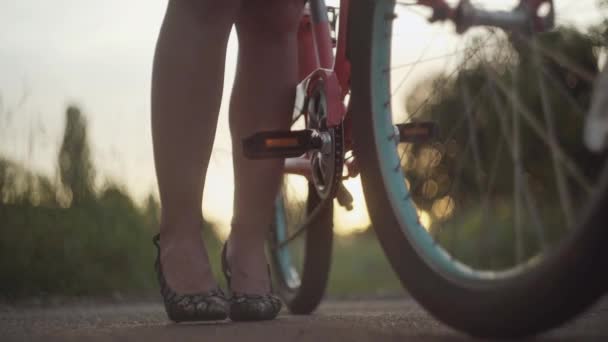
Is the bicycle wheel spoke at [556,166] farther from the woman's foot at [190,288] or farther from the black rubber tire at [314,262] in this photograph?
the black rubber tire at [314,262]

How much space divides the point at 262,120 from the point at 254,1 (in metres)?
0.25

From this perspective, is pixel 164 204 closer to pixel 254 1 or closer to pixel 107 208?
pixel 254 1

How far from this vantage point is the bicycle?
1.05m

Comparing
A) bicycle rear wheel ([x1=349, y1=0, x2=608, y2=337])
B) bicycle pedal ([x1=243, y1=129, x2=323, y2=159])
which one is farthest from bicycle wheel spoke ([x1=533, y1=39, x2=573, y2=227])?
bicycle pedal ([x1=243, y1=129, x2=323, y2=159])

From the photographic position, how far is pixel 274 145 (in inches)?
69.0

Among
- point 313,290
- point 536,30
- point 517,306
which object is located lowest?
point 313,290

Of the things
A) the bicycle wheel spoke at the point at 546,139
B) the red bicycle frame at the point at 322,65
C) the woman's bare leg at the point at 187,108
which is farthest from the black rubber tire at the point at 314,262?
the bicycle wheel spoke at the point at 546,139

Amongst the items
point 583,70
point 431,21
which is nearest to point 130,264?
point 431,21

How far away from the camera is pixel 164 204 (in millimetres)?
1731

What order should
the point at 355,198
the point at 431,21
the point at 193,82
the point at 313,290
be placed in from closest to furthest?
the point at 431,21 → the point at 193,82 → the point at 355,198 → the point at 313,290

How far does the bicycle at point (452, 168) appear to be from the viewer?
3.44 feet

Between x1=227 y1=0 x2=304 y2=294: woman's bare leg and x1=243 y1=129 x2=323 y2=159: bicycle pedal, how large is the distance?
0.41ft

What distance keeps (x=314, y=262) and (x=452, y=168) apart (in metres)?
0.76

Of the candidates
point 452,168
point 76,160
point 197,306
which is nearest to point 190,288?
point 197,306
